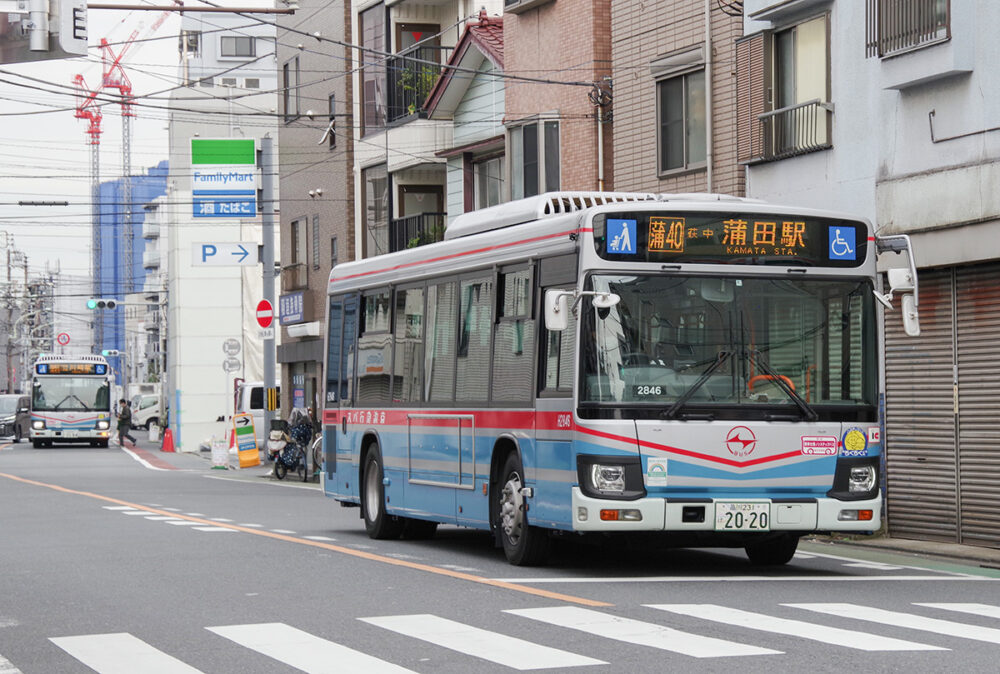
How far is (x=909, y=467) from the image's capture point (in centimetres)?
1920

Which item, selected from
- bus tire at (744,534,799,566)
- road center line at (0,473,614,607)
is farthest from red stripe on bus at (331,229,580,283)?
bus tire at (744,534,799,566)

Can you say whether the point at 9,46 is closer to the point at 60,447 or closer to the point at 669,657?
the point at 669,657

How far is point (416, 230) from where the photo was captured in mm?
38844

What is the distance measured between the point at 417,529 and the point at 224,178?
2083 cm

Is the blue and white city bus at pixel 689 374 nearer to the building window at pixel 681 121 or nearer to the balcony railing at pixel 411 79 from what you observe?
the building window at pixel 681 121

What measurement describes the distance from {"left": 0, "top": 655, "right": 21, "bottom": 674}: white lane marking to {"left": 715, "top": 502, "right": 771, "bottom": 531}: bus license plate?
19.9ft

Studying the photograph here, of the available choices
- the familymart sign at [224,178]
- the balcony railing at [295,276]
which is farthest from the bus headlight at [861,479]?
the balcony railing at [295,276]

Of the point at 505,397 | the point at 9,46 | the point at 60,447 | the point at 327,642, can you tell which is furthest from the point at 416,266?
the point at 60,447

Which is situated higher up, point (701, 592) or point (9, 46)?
point (9, 46)

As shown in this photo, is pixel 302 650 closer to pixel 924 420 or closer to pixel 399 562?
pixel 399 562

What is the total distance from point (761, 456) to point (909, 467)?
596cm

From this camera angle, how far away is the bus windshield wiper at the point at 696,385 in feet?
44.5

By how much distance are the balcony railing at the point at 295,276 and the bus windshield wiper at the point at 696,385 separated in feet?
111

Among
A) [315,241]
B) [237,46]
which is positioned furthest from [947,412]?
[237,46]
